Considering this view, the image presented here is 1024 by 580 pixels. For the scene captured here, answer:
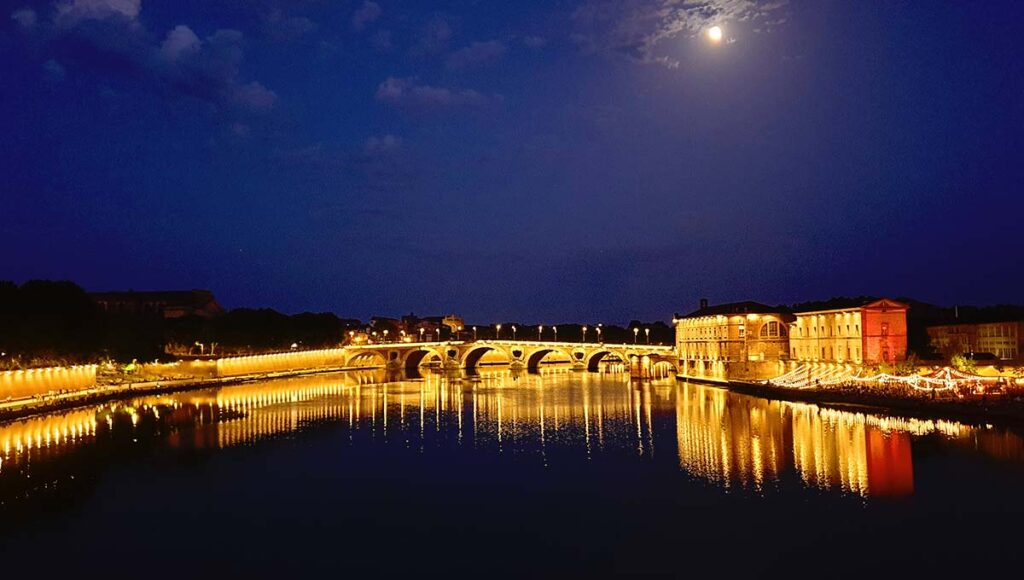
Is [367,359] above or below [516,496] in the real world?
above

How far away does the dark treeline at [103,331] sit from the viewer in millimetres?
41406

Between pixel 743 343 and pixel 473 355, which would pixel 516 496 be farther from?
pixel 473 355

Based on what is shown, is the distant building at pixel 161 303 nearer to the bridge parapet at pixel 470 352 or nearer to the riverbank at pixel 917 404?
the bridge parapet at pixel 470 352

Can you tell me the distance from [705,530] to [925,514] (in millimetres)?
5410

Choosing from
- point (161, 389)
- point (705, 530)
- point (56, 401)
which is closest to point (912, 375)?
point (705, 530)

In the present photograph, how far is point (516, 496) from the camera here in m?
21.6

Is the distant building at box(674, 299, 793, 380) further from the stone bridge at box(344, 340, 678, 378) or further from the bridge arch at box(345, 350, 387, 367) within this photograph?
the bridge arch at box(345, 350, 387, 367)

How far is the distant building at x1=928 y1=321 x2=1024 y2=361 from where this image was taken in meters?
44.3

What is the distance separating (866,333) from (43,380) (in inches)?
1748

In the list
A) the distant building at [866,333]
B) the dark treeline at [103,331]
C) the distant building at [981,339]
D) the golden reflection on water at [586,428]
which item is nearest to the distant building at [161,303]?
the dark treeline at [103,331]

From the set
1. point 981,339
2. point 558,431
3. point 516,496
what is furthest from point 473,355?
point 516,496

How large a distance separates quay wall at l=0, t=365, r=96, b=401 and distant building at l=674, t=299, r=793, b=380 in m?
39.6

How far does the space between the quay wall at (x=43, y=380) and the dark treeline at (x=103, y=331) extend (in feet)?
2.31

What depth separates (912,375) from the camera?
127 feet
